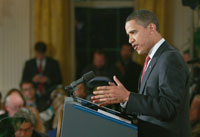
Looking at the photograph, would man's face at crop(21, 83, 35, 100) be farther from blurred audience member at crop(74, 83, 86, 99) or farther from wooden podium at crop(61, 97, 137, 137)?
wooden podium at crop(61, 97, 137, 137)

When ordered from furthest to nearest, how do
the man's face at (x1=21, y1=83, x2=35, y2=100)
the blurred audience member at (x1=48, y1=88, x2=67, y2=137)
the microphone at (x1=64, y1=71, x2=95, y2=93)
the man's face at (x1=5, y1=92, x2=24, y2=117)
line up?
the man's face at (x1=21, y1=83, x2=35, y2=100)
the man's face at (x1=5, y1=92, x2=24, y2=117)
the blurred audience member at (x1=48, y1=88, x2=67, y2=137)
the microphone at (x1=64, y1=71, x2=95, y2=93)

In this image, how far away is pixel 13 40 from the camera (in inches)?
264

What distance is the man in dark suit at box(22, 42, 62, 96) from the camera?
6.03 metres

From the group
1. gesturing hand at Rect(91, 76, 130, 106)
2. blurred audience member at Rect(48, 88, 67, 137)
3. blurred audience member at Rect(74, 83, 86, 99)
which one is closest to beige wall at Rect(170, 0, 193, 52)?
blurred audience member at Rect(74, 83, 86, 99)

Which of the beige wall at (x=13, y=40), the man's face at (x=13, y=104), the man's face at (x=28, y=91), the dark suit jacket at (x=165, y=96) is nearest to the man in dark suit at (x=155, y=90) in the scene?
the dark suit jacket at (x=165, y=96)

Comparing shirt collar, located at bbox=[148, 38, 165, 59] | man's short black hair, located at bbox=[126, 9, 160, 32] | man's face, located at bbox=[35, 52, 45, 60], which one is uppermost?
man's short black hair, located at bbox=[126, 9, 160, 32]

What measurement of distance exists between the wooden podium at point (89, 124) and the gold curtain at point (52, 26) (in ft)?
17.0

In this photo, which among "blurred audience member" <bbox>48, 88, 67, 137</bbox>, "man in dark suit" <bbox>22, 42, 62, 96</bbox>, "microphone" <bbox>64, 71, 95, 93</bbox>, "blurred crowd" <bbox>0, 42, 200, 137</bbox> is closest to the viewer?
"microphone" <bbox>64, 71, 95, 93</bbox>

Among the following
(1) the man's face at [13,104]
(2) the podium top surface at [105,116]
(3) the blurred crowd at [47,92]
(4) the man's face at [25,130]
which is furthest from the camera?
(1) the man's face at [13,104]

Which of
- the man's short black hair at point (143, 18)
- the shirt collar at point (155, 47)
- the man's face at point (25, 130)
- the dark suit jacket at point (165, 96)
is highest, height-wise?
the man's short black hair at point (143, 18)

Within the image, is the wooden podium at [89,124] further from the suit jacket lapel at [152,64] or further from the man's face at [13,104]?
the man's face at [13,104]

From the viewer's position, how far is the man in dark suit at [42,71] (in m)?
6.03

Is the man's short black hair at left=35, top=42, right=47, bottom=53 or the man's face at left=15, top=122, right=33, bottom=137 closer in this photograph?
the man's face at left=15, top=122, right=33, bottom=137

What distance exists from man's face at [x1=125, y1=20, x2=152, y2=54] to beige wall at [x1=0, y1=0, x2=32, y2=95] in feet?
16.8
